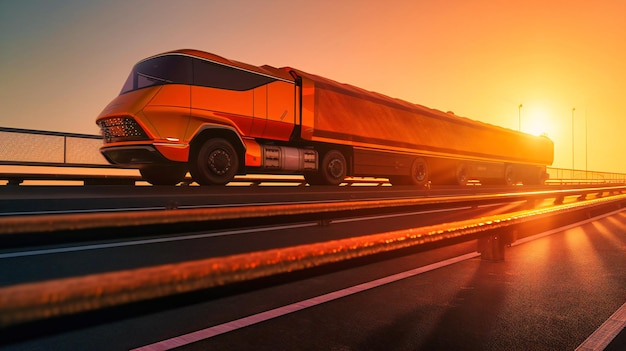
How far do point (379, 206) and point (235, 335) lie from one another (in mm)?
1419

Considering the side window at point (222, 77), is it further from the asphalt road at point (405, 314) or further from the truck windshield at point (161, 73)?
the asphalt road at point (405, 314)

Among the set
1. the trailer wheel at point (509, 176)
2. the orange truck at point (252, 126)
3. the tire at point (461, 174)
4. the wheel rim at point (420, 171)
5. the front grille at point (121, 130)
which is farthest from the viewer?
the trailer wheel at point (509, 176)

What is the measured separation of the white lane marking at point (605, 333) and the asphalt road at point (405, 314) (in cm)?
5

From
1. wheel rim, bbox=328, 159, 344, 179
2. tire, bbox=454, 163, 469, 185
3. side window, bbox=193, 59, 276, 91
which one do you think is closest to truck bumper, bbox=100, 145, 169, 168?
side window, bbox=193, 59, 276, 91

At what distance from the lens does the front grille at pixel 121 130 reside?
9.34m

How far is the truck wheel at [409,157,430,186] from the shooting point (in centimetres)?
1851

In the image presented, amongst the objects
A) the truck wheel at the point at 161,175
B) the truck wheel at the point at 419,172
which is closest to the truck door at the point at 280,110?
the truck wheel at the point at 161,175

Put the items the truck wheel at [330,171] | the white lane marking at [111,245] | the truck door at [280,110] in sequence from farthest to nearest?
the truck wheel at [330,171] → the truck door at [280,110] → the white lane marking at [111,245]

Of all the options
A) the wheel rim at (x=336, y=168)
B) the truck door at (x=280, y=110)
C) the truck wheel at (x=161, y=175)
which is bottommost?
the truck wheel at (x=161, y=175)

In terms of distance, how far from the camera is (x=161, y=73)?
396 inches

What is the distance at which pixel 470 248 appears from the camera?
6.86 metres

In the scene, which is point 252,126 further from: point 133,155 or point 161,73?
point 133,155

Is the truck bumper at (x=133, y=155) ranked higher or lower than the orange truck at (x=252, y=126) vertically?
lower

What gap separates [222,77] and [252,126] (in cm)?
137
